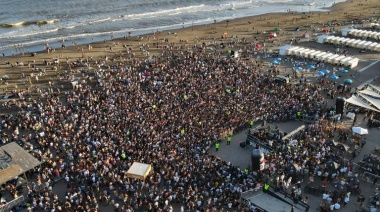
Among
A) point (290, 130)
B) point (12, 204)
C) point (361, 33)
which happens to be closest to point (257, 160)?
point (290, 130)

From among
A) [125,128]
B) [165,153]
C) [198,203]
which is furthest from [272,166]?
[125,128]

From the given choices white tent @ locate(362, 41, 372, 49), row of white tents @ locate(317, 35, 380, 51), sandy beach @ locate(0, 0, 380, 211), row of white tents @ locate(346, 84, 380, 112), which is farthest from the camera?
white tent @ locate(362, 41, 372, 49)

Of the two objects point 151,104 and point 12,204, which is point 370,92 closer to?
point 151,104

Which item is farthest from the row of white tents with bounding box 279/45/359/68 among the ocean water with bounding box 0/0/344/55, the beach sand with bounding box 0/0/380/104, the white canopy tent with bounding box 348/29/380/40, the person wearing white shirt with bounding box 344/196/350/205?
the ocean water with bounding box 0/0/344/55

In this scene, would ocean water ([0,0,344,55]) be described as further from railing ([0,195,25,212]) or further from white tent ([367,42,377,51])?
railing ([0,195,25,212])

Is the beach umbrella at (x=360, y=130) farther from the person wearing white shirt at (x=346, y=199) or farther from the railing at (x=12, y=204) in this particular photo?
the railing at (x=12, y=204)

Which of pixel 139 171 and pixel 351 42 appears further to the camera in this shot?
pixel 351 42
